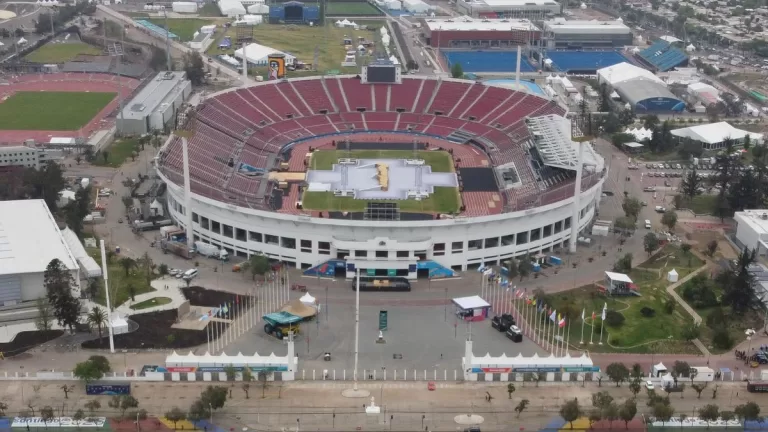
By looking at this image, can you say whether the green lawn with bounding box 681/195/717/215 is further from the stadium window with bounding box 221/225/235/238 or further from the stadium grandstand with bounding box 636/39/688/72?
the stadium grandstand with bounding box 636/39/688/72

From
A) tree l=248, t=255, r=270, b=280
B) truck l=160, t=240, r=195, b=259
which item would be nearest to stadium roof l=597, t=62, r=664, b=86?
truck l=160, t=240, r=195, b=259

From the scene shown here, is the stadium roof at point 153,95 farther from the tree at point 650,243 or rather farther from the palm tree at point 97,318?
the tree at point 650,243

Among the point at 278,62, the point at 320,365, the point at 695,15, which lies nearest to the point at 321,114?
the point at 278,62

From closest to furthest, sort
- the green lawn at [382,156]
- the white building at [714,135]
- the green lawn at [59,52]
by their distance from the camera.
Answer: the green lawn at [382,156], the white building at [714,135], the green lawn at [59,52]

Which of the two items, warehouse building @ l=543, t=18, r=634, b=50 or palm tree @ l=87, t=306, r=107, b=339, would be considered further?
warehouse building @ l=543, t=18, r=634, b=50

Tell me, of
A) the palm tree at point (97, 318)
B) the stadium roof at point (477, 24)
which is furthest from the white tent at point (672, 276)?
the stadium roof at point (477, 24)

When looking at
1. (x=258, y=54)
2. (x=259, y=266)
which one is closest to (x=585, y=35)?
(x=258, y=54)

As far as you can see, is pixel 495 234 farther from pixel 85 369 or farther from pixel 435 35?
pixel 435 35

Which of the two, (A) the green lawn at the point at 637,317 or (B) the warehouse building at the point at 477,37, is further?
(B) the warehouse building at the point at 477,37
